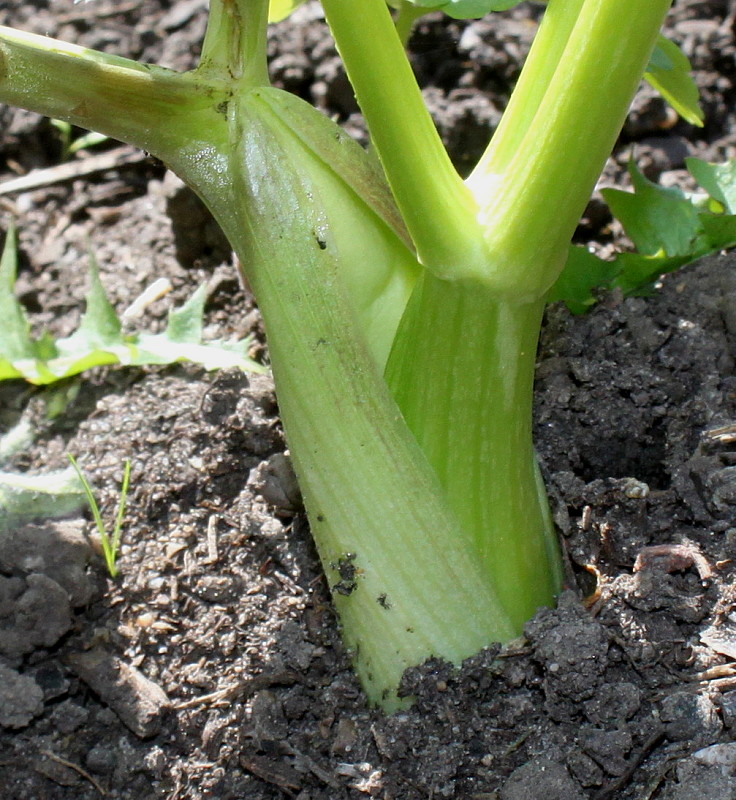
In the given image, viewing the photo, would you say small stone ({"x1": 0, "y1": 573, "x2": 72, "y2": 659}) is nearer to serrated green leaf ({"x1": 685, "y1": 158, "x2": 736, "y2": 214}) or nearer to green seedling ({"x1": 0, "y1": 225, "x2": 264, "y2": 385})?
green seedling ({"x1": 0, "y1": 225, "x2": 264, "y2": 385})

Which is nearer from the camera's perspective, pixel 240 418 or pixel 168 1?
pixel 240 418

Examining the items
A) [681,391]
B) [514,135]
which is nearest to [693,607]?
[681,391]

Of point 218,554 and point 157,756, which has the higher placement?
point 218,554

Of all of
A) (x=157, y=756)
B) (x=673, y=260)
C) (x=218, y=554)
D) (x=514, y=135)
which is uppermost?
(x=514, y=135)

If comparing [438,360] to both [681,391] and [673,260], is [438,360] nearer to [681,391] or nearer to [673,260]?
[681,391]

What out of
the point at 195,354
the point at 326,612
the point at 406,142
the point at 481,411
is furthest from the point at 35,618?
the point at 406,142

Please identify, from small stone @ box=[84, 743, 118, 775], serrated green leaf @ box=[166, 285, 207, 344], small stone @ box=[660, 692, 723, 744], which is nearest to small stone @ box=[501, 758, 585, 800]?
small stone @ box=[660, 692, 723, 744]
